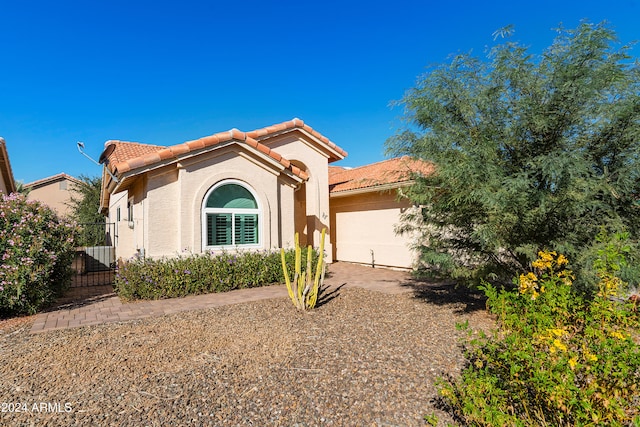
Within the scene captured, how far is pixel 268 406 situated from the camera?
393 cm

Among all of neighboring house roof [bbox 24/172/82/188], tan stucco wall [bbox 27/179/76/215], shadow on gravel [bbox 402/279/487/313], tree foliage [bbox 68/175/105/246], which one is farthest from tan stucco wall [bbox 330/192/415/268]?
tan stucco wall [bbox 27/179/76/215]

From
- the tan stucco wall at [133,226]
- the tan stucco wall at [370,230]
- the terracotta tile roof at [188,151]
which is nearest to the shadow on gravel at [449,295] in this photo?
the tan stucco wall at [370,230]

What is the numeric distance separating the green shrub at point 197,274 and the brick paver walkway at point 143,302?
307mm

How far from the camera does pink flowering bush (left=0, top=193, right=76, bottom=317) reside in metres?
7.62

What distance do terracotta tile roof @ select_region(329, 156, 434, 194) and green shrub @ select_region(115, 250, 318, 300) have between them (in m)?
4.43

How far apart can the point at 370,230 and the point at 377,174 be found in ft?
8.91

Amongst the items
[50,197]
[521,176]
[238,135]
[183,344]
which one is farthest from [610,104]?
[50,197]

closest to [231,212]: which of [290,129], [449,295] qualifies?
[290,129]

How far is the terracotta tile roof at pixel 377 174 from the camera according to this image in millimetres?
8070

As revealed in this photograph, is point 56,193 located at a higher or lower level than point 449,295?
higher

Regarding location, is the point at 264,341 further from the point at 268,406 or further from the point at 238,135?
the point at 238,135

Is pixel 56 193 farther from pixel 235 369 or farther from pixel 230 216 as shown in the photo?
pixel 235 369

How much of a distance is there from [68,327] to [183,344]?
3.05 metres

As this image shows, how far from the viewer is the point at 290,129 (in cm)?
1614
